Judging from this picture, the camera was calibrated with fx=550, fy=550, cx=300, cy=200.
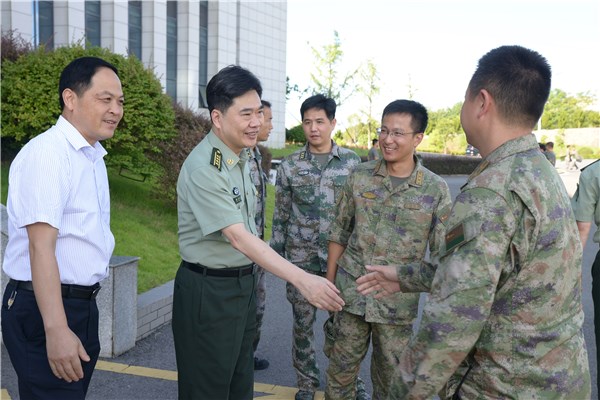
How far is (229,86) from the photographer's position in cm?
254

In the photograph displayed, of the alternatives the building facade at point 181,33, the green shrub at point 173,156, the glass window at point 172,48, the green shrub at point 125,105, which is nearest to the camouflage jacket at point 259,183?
the green shrub at point 173,156

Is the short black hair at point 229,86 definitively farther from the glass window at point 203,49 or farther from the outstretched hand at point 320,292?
the glass window at point 203,49

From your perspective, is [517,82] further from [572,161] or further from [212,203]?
[572,161]

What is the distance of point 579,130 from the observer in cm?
6056

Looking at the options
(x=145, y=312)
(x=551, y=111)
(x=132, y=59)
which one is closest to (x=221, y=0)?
(x=132, y=59)

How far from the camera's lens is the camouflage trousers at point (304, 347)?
12.3ft

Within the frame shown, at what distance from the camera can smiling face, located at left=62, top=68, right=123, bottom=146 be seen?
232 centimetres

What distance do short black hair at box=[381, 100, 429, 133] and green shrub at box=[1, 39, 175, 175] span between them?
5.27 m

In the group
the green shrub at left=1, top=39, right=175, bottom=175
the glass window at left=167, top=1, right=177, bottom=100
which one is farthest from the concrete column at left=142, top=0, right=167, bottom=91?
the green shrub at left=1, top=39, right=175, bottom=175

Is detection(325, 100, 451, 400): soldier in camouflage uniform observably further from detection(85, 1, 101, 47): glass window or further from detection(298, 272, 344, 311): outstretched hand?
detection(85, 1, 101, 47): glass window

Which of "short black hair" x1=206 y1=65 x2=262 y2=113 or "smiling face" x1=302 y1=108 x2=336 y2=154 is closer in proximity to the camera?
"short black hair" x1=206 y1=65 x2=262 y2=113

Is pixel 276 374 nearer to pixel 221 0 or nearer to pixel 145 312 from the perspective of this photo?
pixel 145 312

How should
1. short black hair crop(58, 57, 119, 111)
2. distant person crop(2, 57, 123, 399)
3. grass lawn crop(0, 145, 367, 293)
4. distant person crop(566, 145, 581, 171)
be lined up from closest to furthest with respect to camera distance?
distant person crop(2, 57, 123, 399), short black hair crop(58, 57, 119, 111), grass lawn crop(0, 145, 367, 293), distant person crop(566, 145, 581, 171)

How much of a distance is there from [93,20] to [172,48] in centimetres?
509
